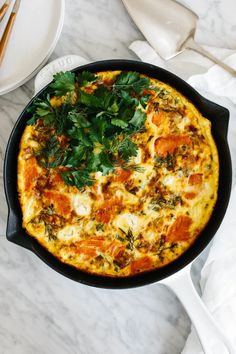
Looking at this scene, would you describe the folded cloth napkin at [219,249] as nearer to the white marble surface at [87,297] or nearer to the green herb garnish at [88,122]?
the white marble surface at [87,297]

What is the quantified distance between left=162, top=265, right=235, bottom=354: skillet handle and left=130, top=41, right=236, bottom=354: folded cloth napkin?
19 centimetres

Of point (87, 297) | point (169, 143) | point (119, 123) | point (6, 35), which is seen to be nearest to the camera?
point (119, 123)

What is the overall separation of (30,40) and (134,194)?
2.82ft

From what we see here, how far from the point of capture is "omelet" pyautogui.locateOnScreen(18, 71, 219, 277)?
7.11ft

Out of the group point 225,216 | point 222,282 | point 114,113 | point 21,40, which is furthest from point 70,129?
point 222,282

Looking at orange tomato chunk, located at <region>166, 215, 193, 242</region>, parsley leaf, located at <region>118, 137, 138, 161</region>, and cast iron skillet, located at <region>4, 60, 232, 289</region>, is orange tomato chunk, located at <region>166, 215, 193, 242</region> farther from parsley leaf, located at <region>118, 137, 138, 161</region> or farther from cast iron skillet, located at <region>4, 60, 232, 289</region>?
parsley leaf, located at <region>118, 137, 138, 161</region>

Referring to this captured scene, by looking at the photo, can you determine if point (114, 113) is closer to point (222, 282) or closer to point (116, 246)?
point (116, 246)

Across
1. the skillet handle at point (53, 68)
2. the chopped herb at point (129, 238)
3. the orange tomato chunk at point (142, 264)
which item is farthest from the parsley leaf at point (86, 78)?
the orange tomato chunk at point (142, 264)

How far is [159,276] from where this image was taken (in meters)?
2.18

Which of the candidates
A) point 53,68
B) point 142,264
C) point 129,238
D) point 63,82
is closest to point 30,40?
point 53,68

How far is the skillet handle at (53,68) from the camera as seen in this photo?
2.25 meters

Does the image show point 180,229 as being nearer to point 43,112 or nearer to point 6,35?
point 43,112

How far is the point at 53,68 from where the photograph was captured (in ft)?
7.40

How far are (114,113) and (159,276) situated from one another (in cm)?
69
